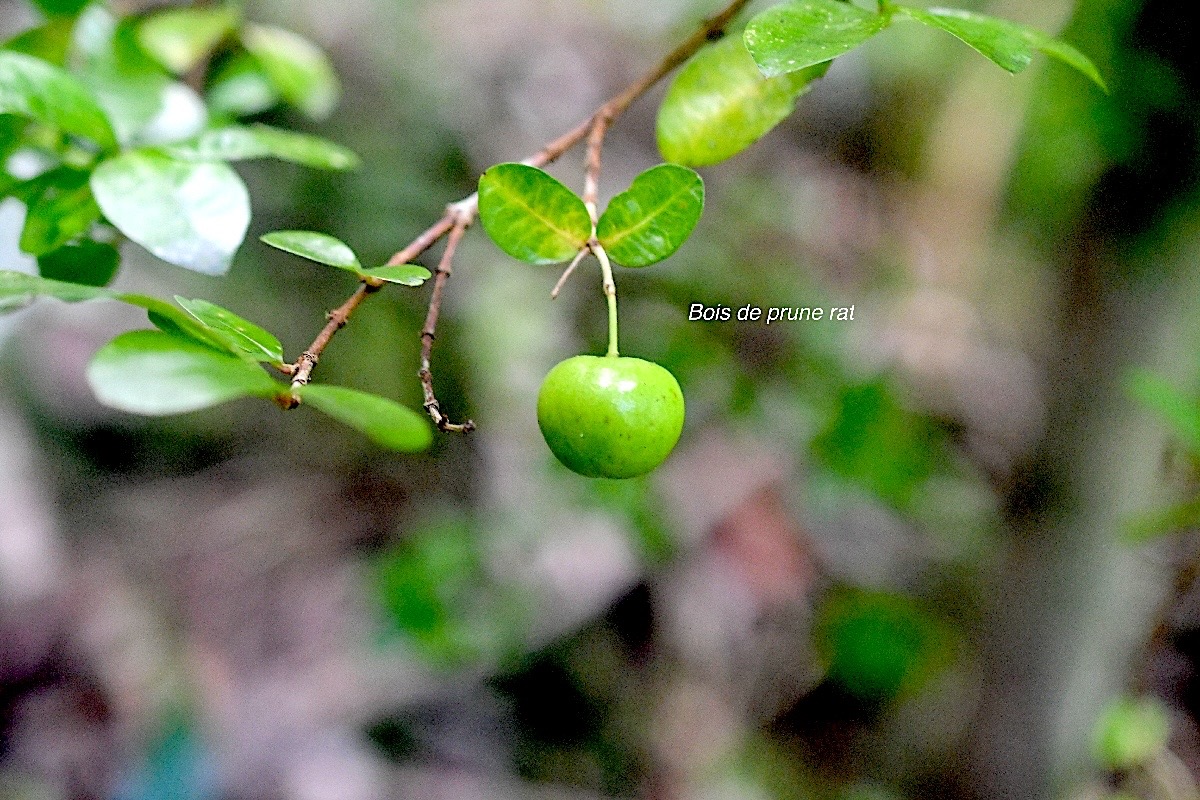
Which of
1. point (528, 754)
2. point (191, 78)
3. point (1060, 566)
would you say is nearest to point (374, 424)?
point (191, 78)

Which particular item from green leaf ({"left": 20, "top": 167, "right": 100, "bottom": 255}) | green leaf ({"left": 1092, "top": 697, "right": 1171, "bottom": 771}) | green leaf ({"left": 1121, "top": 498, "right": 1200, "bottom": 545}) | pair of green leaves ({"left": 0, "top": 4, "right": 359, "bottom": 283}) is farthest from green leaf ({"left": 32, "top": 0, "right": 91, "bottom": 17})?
green leaf ({"left": 1092, "top": 697, "right": 1171, "bottom": 771})

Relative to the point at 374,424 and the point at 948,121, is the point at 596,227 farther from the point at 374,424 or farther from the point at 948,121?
the point at 948,121

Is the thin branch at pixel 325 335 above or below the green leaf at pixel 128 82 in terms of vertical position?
below

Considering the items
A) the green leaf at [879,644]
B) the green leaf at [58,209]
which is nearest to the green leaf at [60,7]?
the green leaf at [58,209]

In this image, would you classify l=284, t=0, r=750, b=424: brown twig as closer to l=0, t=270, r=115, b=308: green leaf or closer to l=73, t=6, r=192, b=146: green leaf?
l=0, t=270, r=115, b=308: green leaf

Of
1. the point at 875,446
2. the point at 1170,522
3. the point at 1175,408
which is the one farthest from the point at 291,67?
the point at 875,446

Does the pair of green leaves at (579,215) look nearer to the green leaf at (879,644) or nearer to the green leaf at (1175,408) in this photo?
the green leaf at (1175,408)
